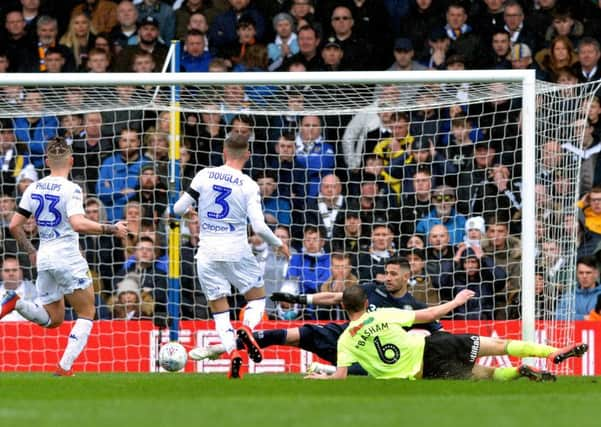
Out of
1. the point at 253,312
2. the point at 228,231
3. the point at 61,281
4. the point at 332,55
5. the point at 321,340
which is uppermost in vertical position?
the point at 332,55

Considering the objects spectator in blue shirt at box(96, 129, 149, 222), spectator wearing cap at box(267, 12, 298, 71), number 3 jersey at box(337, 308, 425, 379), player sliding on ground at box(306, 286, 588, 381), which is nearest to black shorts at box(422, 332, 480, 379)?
player sliding on ground at box(306, 286, 588, 381)

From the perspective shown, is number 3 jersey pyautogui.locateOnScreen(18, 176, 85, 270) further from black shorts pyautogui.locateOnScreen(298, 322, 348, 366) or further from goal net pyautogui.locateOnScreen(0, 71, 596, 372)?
black shorts pyautogui.locateOnScreen(298, 322, 348, 366)

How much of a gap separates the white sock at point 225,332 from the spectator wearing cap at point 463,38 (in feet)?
20.5

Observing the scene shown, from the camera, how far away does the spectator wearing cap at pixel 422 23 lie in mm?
18266

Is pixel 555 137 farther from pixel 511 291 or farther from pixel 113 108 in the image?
pixel 113 108

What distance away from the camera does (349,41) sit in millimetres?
18219

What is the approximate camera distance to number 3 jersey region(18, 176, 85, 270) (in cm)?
1232

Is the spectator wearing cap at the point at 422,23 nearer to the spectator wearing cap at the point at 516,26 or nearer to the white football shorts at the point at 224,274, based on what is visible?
the spectator wearing cap at the point at 516,26

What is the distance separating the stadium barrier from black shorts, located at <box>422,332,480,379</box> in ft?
9.93

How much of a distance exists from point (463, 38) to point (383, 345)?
284 inches

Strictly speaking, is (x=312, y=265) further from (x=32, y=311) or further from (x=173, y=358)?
(x=32, y=311)

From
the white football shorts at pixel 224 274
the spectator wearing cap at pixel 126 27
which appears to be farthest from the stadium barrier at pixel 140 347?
the spectator wearing cap at pixel 126 27

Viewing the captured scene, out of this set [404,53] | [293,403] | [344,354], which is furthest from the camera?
[404,53]

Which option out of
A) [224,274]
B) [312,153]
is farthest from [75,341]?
[312,153]
